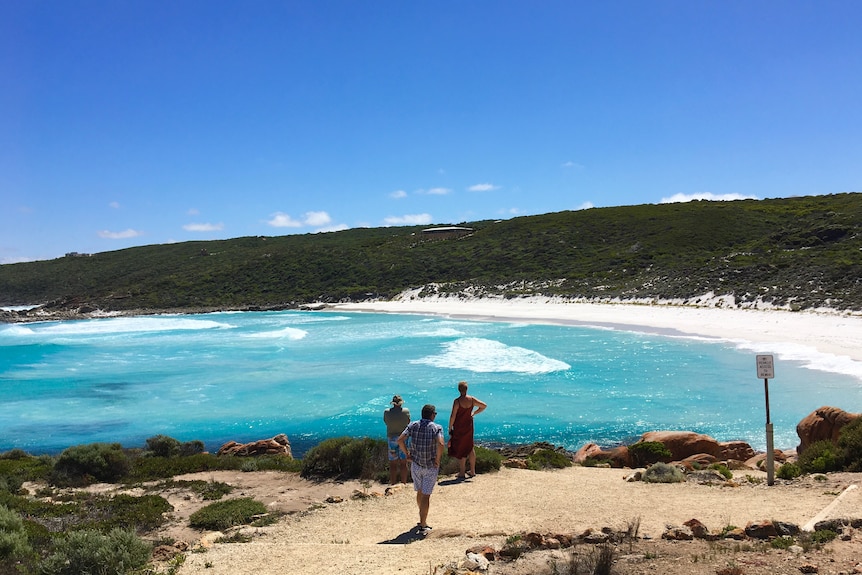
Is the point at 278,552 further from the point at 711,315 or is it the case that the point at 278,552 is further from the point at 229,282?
the point at 229,282

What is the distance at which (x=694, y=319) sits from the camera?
35188 mm

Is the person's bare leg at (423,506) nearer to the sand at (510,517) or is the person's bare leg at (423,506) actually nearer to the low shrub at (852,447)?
the sand at (510,517)

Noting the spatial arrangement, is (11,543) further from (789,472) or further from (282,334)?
(282,334)

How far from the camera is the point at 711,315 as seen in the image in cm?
3531

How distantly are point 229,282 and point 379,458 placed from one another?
77.6 metres

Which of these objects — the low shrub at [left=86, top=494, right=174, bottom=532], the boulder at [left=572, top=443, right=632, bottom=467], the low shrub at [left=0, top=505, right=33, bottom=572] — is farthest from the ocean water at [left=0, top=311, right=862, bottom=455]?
the low shrub at [left=0, top=505, right=33, bottom=572]

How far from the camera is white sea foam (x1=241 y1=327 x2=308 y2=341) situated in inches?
1545

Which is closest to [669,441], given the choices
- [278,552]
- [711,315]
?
[278,552]

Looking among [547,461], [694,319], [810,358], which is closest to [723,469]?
[547,461]

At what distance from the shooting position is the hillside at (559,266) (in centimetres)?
4394

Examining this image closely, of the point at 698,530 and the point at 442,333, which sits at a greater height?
the point at 698,530

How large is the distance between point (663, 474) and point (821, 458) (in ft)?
7.36

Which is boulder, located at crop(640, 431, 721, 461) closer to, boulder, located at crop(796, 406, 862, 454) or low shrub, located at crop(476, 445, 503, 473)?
boulder, located at crop(796, 406, 862, 454)

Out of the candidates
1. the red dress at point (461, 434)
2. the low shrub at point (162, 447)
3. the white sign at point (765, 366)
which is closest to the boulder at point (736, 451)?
the white sign at point (765, 366)
